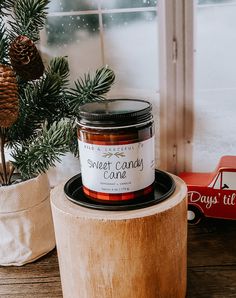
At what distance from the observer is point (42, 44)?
0.73 m

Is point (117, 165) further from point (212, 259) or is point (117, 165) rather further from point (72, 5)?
point (72, 5)

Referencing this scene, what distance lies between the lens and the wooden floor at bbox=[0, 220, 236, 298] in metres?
0.56

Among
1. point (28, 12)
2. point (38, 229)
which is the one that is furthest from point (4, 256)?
point (28, 12)

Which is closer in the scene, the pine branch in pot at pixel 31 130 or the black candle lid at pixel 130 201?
the black candle lid at pixel 130 201

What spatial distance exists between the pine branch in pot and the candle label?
0.34 feet

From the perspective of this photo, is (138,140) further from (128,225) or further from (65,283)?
(65,283)

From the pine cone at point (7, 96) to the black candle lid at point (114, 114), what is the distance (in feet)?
0.34

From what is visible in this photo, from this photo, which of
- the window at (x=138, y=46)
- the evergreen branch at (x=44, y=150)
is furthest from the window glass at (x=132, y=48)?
the evergreen branch at (x=44, y=150)

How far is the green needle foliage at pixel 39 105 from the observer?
58 cm

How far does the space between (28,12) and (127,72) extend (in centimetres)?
21

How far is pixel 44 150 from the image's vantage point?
57cm

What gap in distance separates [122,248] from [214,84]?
397 mm

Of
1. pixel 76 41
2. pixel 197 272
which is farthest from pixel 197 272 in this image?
pixel 76 41

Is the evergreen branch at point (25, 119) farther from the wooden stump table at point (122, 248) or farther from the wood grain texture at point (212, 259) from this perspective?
Answer: the wood grain texture at point (212, 259)
